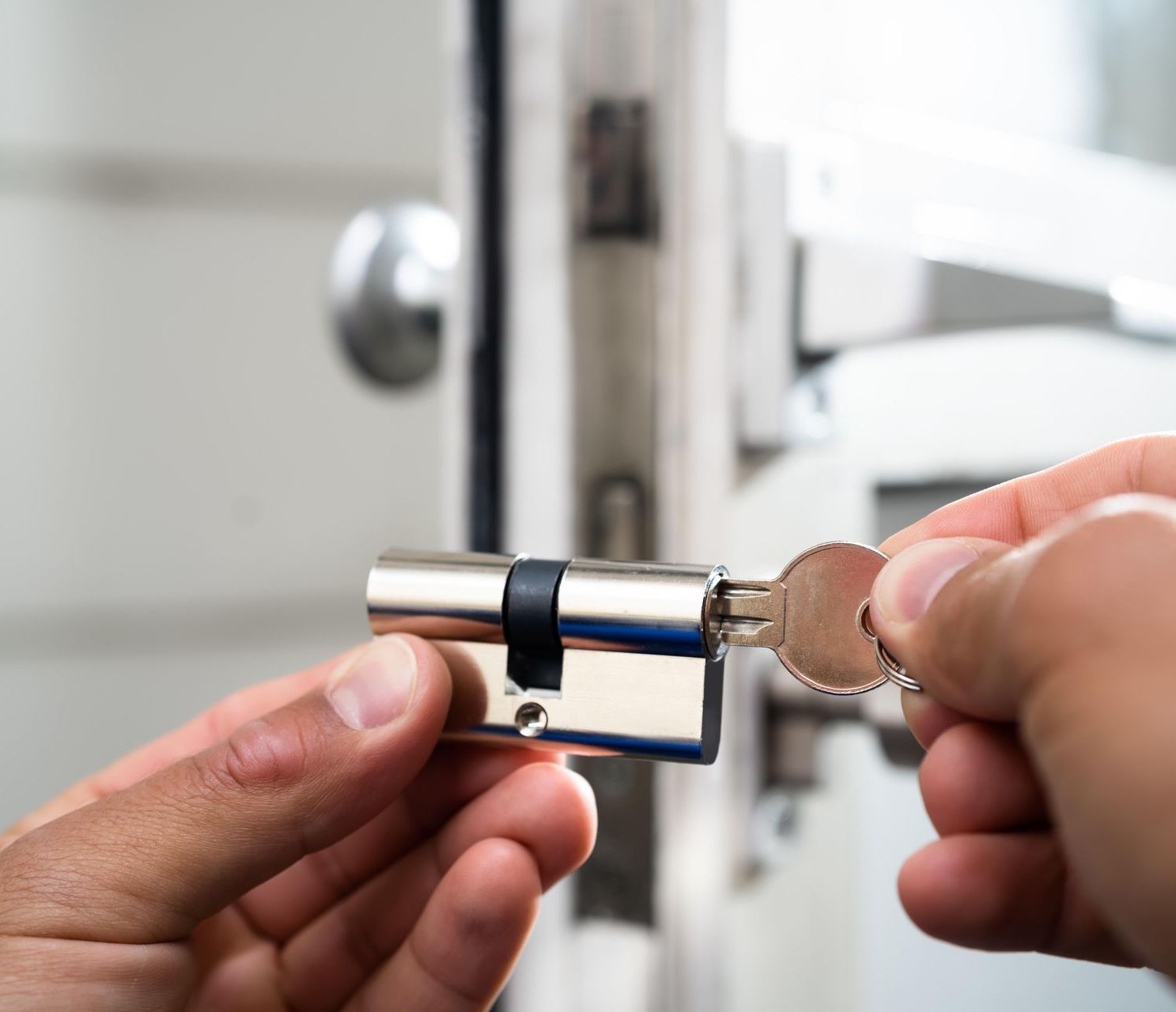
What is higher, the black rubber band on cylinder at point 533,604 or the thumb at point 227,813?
the black rubber band on cylinder at point 533,604

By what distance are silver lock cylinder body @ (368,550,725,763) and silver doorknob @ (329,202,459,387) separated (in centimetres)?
29

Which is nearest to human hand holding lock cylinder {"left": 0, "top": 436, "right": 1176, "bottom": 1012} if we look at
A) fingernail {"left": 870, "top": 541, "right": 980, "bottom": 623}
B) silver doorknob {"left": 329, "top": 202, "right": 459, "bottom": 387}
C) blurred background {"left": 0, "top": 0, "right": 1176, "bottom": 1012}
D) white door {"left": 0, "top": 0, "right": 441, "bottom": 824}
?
fingernail {"left": 870, "top": 541, "right": 980, "bottom": 623}

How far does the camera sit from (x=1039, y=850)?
0.84 ft

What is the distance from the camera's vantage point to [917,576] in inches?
9.2

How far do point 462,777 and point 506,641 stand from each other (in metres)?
0.08

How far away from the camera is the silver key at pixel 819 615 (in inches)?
10.1

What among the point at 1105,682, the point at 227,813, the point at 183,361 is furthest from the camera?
the point at 183,361

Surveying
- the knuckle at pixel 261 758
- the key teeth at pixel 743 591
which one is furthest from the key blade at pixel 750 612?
the knuckle at pixel 261 758

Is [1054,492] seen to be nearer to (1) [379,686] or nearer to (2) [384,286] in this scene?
(1) [379,686]

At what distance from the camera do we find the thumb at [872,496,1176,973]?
166 mm

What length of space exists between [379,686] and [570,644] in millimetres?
50

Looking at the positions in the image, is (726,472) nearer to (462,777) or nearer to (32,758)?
(462,777)

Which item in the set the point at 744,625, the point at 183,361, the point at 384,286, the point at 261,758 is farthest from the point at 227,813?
the point at 183,361

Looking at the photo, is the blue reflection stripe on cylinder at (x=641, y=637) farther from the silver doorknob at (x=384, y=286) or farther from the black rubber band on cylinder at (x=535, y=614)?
the silver doorknob at (x=384, y=286)
